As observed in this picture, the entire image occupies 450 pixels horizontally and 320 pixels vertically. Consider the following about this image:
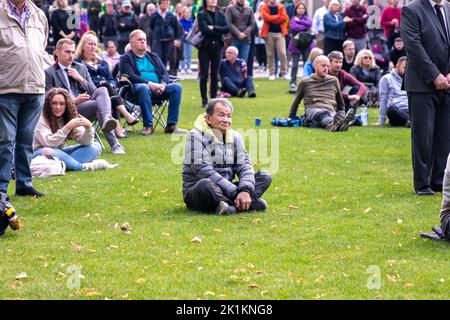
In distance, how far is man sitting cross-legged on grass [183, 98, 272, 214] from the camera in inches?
385

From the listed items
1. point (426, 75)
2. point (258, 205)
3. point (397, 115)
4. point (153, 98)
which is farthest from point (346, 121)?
point (258, 205)

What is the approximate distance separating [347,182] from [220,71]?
1119 centimetres

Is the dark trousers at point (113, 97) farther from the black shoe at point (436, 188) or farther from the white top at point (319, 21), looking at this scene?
the white top at point (319, 21)

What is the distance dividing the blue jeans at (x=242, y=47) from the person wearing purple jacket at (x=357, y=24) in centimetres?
239

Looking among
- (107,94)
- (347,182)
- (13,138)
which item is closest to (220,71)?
(107,94)

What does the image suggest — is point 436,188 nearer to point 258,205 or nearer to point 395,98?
point 258,205

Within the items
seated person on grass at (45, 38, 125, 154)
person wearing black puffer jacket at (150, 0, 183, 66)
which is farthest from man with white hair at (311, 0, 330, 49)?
seated person on grass at (45, 38, 125, 154)

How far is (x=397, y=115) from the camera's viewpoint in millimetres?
17312

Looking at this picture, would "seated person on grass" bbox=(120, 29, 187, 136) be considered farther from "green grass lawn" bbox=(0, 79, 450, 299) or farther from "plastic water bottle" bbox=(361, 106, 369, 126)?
"plastic water bottle" bbox=(361, 106, 369, 126)

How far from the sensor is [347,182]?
38.7 feet

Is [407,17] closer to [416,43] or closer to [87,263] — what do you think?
[416,43]

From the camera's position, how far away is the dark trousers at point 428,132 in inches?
427

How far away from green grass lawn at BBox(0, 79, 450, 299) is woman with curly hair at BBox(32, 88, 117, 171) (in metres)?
0.40

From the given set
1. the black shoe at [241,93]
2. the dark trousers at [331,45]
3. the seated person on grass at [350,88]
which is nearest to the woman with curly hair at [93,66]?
the seated person on grass at [350,88]
